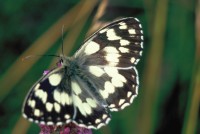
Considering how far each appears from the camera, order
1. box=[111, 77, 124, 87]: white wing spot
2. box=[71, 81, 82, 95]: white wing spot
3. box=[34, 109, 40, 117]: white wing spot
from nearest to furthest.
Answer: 1. box=[34, 109, 40, 117]: white wing spot
2. box=[71, 81, 82, 95]: white wing spot
3. box=[111, 77, 124, 87]: white wing spot

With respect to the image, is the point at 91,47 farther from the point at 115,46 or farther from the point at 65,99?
the point at 65,99

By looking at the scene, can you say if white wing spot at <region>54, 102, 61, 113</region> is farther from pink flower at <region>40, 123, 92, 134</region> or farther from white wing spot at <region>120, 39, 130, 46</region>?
white wing spot at <region>120, 39, 130, 46</region>

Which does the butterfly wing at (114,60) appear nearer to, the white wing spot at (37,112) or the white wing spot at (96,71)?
the white wing spot at (96,71)

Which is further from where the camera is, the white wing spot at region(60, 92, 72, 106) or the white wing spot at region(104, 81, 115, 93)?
the white wing spot at region(104, 81, 115, 93)

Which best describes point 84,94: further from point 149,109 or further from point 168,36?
point 168,36

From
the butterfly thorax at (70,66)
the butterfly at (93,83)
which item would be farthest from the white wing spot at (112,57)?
the butterfly thorax at (70,66)

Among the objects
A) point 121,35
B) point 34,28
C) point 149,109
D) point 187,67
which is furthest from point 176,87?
point 121,35

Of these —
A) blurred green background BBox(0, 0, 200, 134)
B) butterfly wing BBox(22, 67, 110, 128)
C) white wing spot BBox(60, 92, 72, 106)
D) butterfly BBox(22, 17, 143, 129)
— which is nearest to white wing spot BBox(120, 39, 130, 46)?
butterfly BBox(22, 17, 143, 129)

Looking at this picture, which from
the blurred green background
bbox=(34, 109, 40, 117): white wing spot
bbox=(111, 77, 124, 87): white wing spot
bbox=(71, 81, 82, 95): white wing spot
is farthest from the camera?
the blurred green background
